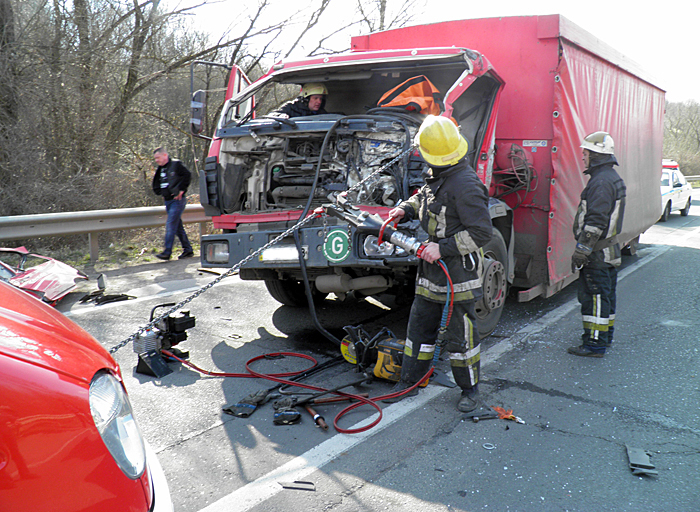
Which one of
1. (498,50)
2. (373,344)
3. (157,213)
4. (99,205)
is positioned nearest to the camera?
(373,344)

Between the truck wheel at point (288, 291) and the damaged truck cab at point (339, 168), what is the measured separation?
87mm

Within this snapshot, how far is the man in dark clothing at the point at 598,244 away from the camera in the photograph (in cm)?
484

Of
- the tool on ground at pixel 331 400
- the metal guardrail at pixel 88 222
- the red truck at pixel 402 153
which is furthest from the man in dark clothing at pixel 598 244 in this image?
the metal guardrail at pixel 88 222

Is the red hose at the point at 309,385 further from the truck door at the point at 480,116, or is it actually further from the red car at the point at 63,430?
the truck door at the point at 480,116

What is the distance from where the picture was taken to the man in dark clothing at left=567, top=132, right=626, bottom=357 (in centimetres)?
484

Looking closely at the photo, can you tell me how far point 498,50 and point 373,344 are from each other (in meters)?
3.48

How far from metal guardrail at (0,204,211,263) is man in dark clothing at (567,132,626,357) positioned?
20.7 feet

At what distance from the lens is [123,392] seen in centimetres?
179

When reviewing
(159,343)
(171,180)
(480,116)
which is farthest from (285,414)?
(171,180)

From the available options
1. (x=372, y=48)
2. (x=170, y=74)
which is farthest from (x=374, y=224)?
(x=170, y=74)

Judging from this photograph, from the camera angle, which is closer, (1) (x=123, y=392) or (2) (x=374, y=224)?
(1) (x=123, y=392)

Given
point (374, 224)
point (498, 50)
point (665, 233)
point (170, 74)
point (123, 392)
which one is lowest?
point (665, 233)

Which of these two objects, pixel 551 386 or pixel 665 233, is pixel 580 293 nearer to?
pixel 551 386

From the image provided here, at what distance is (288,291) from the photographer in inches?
233
